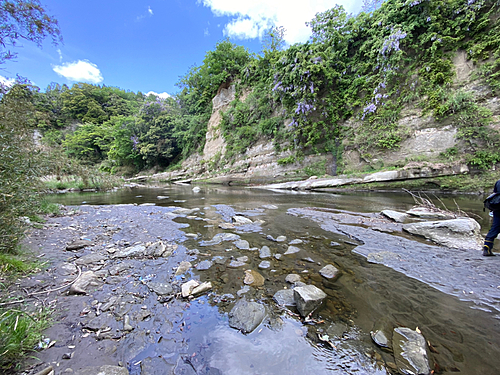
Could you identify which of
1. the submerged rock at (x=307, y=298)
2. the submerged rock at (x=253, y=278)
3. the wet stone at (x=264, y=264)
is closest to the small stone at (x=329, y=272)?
the submerged rock at (x=307, y=298)

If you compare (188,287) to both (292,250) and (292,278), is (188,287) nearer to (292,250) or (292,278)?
(292,278)

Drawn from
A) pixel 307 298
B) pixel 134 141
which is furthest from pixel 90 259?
pixel 134 141

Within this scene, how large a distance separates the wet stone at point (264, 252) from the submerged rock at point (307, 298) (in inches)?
48.1

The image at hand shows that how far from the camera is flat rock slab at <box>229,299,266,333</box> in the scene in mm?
2008

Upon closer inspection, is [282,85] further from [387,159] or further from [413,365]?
[413,365]

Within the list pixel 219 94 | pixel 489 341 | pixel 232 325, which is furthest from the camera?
pixel 219 94

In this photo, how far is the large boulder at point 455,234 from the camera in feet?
12.2

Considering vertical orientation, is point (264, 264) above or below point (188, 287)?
below

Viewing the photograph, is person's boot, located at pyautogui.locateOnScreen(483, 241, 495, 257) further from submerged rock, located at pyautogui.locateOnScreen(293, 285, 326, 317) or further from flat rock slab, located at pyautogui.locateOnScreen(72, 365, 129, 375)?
flat rock slab, located at pyautogui.locateOnScreen(72, 365, 129, 375)

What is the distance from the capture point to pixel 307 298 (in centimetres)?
220

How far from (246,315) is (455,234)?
4.64 m

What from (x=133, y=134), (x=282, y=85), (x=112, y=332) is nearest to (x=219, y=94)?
(x=282, y=85)

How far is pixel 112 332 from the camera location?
71.6 inches

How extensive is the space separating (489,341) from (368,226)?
3.56m
